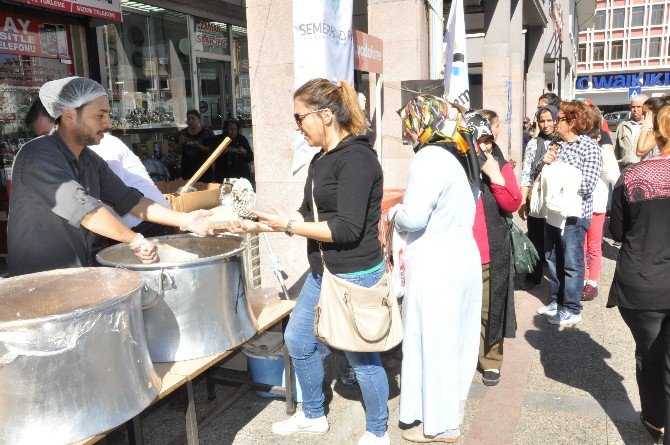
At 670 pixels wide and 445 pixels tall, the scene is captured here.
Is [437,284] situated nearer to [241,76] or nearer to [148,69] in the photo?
[148,69]

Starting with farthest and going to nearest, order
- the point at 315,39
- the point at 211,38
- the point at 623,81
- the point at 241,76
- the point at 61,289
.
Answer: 1. the point at 623,81
2. the point at 241,76
3. the point at 211,38
4. the point at 315,39
5. the point at 61,289

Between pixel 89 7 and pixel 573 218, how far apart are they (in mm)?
6139

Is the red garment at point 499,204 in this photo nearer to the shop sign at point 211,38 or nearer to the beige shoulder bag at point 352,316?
the beige shoulder bag at point 352,316

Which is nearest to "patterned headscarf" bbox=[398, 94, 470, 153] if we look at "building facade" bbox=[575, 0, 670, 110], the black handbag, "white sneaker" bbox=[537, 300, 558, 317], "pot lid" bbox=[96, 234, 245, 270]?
"pot lid" bbox=[96, 234, 245, 270]

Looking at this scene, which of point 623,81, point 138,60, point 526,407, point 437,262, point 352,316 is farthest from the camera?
point 623,81

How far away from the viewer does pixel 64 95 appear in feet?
8.63

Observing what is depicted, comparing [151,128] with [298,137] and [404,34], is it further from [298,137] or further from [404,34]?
[298,137]

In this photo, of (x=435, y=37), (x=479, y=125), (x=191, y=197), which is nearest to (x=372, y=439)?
(x=479, y=125)

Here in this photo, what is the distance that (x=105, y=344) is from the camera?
2025mm

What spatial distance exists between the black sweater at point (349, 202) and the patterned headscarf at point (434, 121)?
324 mm

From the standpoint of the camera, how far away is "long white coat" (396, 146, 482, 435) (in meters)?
3.04

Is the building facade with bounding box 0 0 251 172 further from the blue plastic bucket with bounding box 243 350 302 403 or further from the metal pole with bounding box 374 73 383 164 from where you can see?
the blue plastic bucket with bounding box 243 350 302 403

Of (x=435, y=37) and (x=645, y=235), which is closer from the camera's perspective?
(x=645, y=235)

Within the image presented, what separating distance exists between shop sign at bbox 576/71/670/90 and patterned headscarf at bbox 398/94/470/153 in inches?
2702
